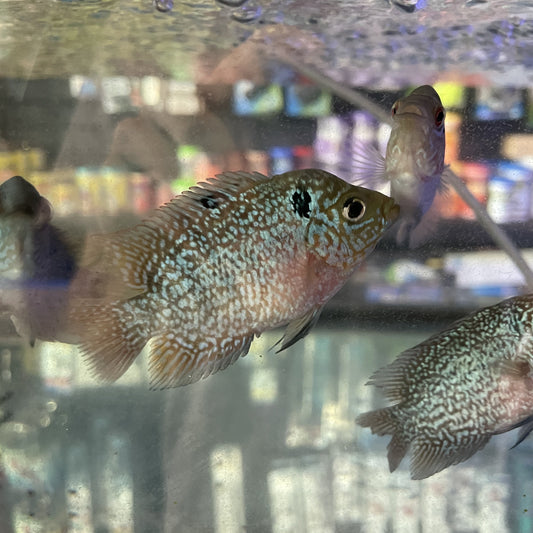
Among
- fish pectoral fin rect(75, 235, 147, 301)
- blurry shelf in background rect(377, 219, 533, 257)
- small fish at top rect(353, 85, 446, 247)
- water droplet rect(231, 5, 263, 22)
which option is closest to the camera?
fish pectoral fin rect(75, 235, 147, 301)

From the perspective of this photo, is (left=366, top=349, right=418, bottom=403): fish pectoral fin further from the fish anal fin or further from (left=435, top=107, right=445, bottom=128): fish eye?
(left=435, top=107, right=445, bottom=128): fish eye

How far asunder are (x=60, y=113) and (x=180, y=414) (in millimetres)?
1150

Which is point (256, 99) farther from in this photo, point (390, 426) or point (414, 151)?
point (390, 426)

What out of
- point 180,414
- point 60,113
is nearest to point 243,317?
point 180,414

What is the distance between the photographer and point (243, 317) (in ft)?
2.48

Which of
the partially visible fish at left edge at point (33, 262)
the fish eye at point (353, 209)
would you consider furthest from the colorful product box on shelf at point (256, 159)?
the fish eye at point (353, 209)

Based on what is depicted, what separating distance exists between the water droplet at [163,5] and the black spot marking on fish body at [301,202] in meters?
1.25

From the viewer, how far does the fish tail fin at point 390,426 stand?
1.04 metres

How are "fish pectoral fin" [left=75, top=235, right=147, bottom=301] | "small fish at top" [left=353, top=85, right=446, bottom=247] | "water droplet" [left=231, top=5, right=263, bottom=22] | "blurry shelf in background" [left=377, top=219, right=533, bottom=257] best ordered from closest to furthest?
"fish pectoral fin" [left=75, top=235, right=147, bottom=301] → "small fish at top" [left=353, top=85, right=446, bottom=247] → "blurry shelf in background" [left=377, top=219, right=533, bottom=257] → "water droplet" [left=231, top=5, right=263, bottom=22]

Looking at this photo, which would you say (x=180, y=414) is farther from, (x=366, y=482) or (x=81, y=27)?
(x=81, y=27)

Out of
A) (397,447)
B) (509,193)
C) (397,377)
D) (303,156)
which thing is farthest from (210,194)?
(509,193)

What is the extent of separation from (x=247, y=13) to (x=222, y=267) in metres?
1.33

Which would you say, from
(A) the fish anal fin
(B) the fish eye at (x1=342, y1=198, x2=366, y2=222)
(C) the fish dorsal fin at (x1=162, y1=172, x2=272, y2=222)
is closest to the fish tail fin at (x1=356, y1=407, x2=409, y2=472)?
(A) the fish anal fin

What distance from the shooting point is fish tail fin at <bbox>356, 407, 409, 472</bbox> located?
1.04 m
